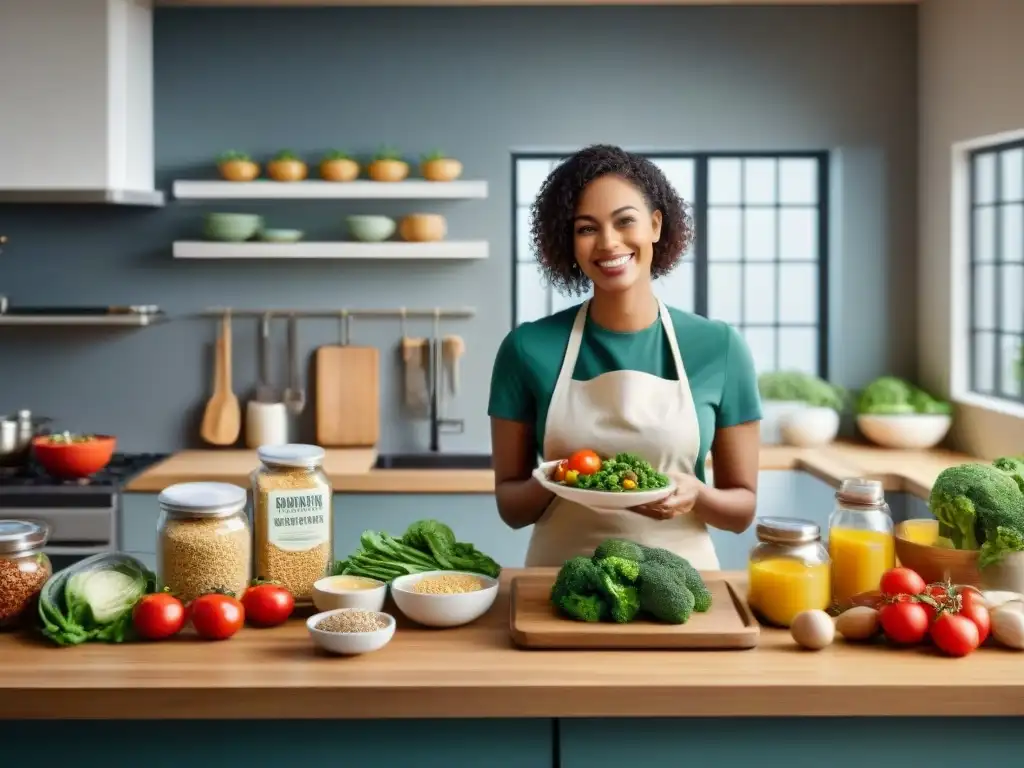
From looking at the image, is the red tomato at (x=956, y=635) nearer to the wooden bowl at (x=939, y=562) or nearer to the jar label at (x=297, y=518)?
the wooden bowl at (x=939, y=562)

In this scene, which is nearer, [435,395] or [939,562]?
[939,562]

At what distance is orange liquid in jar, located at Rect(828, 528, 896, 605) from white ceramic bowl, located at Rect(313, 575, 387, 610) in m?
0.79

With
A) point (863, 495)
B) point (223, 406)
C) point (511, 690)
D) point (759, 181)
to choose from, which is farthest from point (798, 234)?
point (511, 690)

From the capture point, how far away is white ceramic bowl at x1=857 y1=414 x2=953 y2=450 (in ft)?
15.0

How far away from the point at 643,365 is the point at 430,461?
→ 2445mm

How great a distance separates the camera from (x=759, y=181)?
504 cm

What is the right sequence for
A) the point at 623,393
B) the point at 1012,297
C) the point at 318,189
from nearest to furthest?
the point at 623,393 < the point at 1012,297 < the point at 318,189

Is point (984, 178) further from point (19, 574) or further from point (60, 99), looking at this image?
point (19, 574)

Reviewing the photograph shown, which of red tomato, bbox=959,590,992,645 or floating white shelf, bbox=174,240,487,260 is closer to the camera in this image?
red tomato, bbox=959,590,992,645

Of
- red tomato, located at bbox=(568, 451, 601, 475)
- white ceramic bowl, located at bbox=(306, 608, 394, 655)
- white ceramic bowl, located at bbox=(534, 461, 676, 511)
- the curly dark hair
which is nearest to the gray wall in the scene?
the curly dark hair

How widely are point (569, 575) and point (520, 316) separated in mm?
3258

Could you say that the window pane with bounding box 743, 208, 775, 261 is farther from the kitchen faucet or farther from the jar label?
the jar label

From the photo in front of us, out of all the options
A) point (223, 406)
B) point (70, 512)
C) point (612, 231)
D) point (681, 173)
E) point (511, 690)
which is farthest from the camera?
point (681, 173)

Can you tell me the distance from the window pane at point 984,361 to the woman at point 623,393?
2.49m
